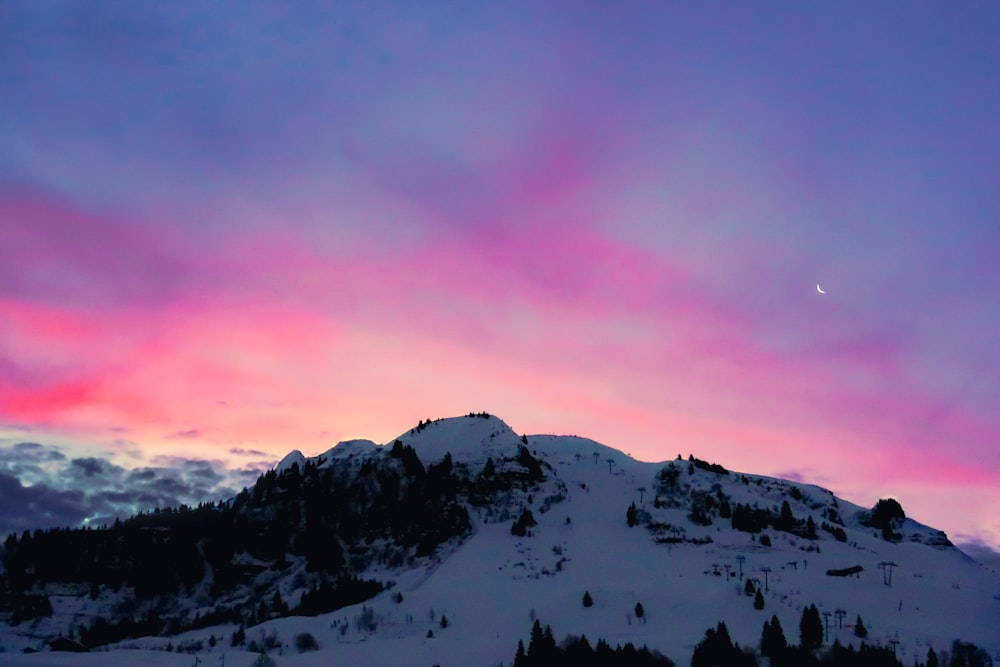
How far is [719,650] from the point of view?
6231 cm

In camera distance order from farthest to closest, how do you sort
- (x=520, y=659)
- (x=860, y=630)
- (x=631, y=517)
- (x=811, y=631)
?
1. (x=631, y=517)
2. (x=860, y=630)
3. (x=811, y=631)
4. (x=520, y=659)

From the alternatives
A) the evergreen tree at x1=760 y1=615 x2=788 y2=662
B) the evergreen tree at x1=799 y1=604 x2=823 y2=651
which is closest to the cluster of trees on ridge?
the evergreen tree at x1=760 y1=615 x2=788 y2=662

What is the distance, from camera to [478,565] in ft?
362

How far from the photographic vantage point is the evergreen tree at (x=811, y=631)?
217 ft

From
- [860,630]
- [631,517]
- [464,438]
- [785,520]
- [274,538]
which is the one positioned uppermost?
[464,438]

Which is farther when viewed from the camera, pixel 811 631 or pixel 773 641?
pixel 811 631

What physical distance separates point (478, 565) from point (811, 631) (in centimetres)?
5346

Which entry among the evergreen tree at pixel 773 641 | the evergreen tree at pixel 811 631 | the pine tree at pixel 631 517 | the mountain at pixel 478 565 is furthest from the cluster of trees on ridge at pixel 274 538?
the evergreen tree at pixel 811 631

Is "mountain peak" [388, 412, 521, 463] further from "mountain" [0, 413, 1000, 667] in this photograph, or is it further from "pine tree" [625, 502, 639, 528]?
"pine tree" [625, 502, 639, 528]

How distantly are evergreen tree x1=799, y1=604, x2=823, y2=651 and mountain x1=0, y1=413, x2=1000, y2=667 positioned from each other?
169cm

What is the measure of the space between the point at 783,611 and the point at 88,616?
10419cm

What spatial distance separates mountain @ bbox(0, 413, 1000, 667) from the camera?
78.0m

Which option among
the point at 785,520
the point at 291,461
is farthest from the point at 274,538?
the point at 785,520

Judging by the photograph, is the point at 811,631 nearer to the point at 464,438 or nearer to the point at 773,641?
the point at 773,641
